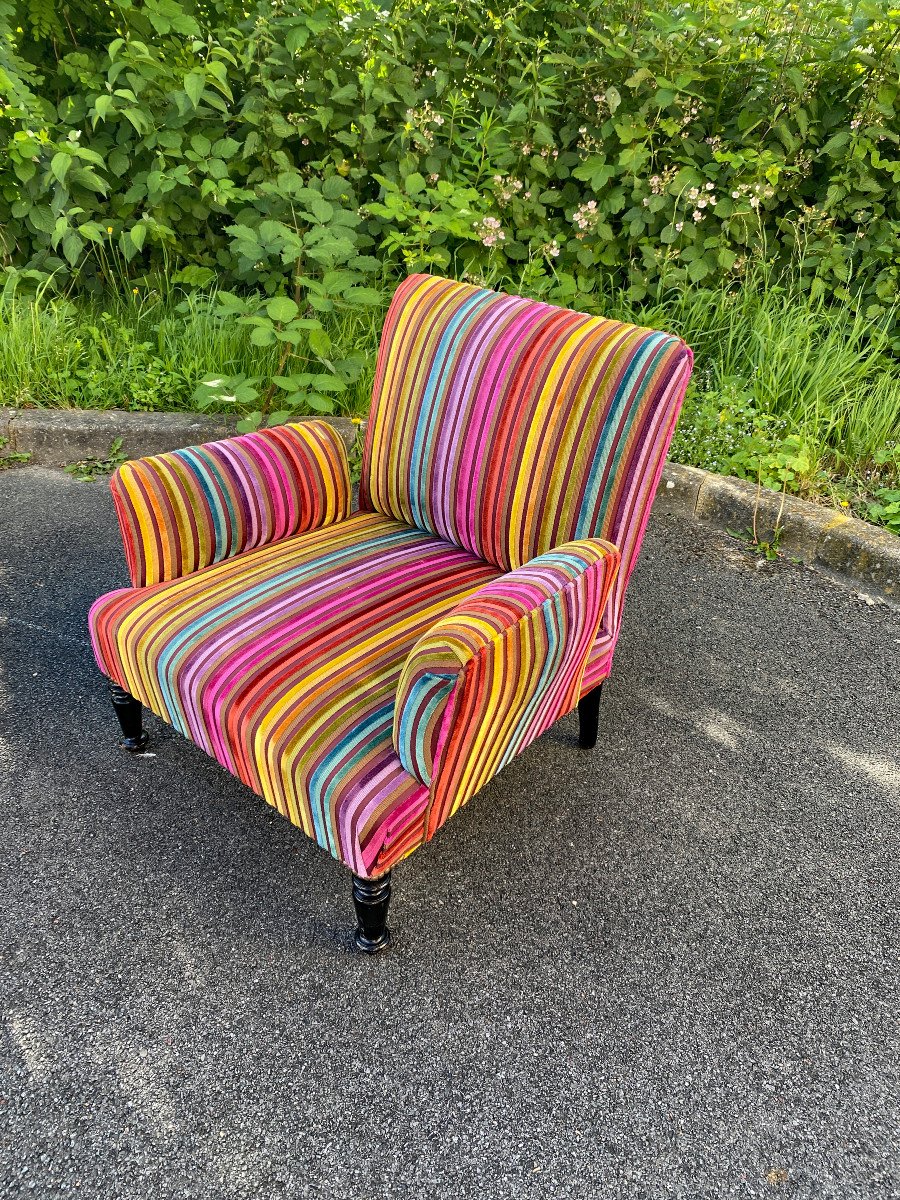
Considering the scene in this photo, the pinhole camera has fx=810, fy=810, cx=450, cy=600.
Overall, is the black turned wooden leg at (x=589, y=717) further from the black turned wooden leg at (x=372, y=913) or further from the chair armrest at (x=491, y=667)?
the black turned wooden leg at (x=372, y=913)

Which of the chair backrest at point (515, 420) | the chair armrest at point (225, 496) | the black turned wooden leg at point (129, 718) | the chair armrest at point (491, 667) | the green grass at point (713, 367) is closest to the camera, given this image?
the chair armrest at point (491, 667)

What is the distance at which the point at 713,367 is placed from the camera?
3.31 m

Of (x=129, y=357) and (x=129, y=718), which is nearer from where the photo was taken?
(x=129, y=718)

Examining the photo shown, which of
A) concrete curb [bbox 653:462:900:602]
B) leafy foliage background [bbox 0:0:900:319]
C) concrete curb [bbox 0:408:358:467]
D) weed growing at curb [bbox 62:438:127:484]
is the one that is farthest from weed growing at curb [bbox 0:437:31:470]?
concrete curb [bbox 653:462:900:602]

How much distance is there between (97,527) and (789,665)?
89.4 inches

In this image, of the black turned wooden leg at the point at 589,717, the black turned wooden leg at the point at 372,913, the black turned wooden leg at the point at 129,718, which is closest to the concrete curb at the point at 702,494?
the black turned wooden leg at the point at 589,717

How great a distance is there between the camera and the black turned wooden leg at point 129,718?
5.95ft

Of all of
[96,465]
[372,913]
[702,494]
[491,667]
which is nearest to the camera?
[491,667]

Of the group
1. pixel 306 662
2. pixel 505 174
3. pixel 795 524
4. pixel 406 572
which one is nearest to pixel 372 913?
pixel 306 662

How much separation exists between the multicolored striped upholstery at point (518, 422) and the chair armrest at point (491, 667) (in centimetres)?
18

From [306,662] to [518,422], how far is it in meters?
0.67

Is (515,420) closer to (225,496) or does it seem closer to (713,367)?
(225,496)

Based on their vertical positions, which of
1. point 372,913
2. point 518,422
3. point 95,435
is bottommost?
point 372,913

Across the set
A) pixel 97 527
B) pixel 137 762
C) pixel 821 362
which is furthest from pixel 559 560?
pixel 821 362
